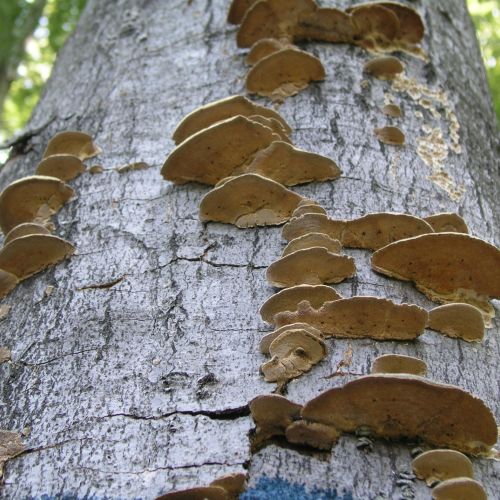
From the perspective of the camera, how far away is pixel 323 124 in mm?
3176

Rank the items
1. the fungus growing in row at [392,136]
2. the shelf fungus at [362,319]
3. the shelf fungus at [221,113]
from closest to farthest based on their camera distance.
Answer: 1. the shelf fungus at [362,319]
2. the shelf fungus at [221,113]
3. the fungus growing in row at [392,136]

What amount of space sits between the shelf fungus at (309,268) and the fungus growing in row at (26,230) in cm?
98

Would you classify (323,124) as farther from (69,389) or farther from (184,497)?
(184,497)

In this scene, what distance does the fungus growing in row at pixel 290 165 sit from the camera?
2816 mm

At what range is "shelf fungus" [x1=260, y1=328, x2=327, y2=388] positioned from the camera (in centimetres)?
213

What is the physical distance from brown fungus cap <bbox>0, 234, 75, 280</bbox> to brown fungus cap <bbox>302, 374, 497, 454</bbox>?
1.27 meters

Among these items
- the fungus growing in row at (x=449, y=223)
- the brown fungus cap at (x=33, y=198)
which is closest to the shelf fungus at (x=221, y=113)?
the brown fungus cap at (x=33, y=198)

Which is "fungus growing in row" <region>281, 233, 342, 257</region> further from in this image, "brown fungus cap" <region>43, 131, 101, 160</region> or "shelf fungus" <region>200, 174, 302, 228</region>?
"brown fungus cap" <region>43, 131, 101, 160</region>

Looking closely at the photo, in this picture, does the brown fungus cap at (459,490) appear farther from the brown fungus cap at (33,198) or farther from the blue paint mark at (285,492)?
the brown fungus cap at (33,198)

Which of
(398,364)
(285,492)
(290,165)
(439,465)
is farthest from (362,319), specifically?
(290,165)

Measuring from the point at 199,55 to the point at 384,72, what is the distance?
0.93 m

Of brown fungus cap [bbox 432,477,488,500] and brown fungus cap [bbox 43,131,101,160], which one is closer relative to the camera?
brown fungus cap [bbox 432,477,488,500]

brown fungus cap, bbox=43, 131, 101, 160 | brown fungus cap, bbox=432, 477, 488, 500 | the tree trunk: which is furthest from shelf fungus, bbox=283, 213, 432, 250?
brown fungus cap, bbox=43, 131, 101, 160

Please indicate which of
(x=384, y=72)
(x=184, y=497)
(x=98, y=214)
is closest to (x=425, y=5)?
(x=384, y=72)
